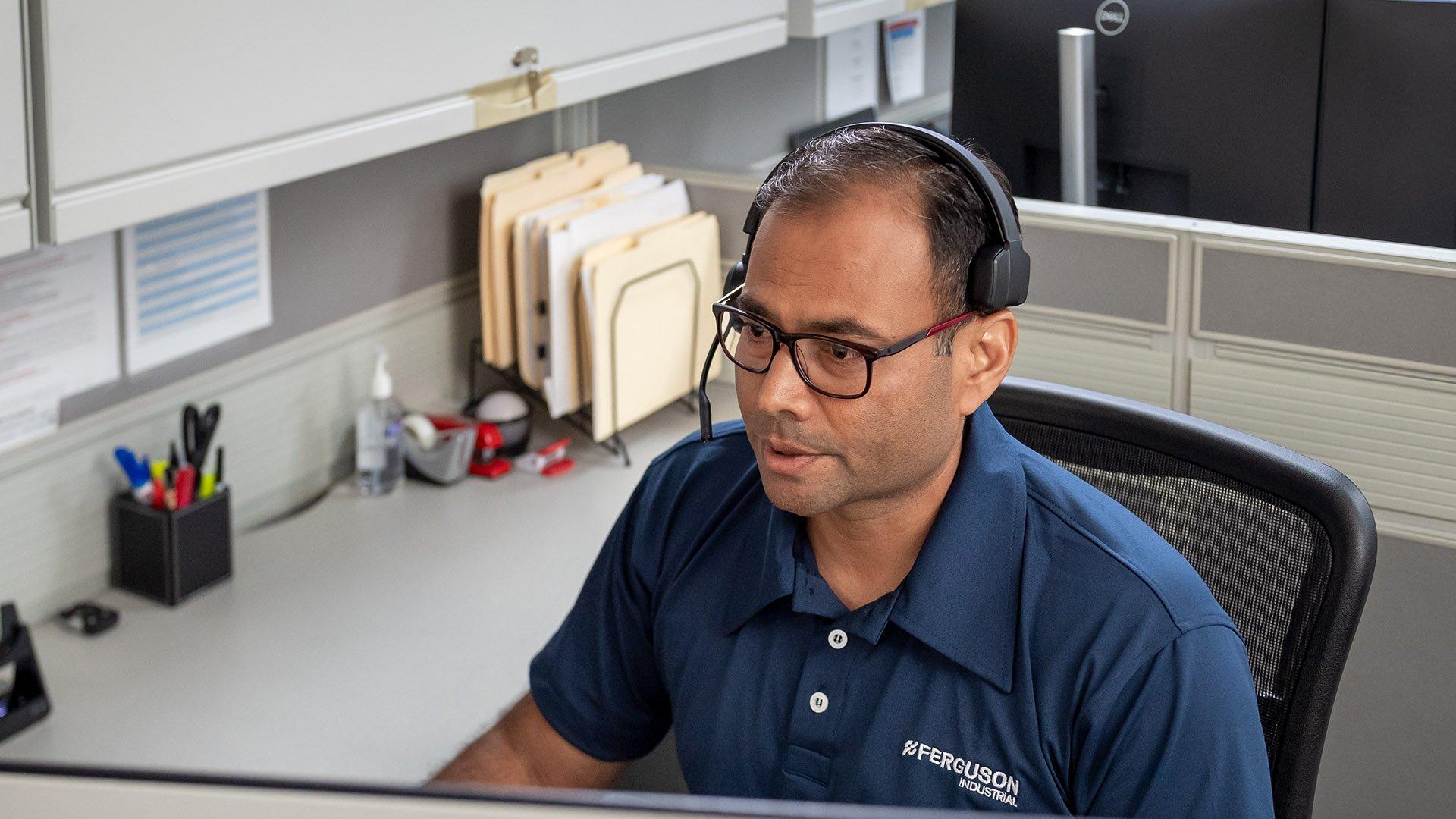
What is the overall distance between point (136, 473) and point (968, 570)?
3.37 ft

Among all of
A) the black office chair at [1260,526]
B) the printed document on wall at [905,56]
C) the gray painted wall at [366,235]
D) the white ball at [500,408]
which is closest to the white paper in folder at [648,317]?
the white ball at [500,408]

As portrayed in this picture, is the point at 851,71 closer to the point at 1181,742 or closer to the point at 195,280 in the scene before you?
the point at 195,280

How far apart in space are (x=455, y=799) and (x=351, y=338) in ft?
5.48

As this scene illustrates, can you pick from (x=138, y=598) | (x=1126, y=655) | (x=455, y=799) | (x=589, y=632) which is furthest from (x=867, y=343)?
→ (x=138, y=598)

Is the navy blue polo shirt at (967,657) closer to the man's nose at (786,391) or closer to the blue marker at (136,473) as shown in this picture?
the man's nose at (786,391)

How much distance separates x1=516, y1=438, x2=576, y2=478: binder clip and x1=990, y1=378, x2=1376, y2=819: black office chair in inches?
34.6

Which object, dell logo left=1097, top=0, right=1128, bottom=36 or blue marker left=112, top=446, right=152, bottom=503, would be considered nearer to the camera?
blue marker left=112, top=446, right=152, bottom=503

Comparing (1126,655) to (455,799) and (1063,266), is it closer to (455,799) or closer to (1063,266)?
(455,799)

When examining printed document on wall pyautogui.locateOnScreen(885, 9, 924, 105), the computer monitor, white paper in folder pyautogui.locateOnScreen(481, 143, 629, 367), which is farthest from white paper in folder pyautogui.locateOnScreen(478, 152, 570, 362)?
the computer monitor

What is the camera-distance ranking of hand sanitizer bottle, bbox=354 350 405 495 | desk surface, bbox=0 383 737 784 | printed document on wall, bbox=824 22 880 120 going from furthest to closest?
1. printed document on wall, bbox=824 22 880 120
2. hand sanitizer bottle, bbox=354 350 405 495
3. desk surface, bbox=0 383 737 784

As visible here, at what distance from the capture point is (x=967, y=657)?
93 cm

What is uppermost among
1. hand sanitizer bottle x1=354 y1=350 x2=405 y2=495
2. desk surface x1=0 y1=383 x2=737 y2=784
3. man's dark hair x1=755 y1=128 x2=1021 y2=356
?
man's dark hair x1=755 y1=128 x2=1021 y2=356

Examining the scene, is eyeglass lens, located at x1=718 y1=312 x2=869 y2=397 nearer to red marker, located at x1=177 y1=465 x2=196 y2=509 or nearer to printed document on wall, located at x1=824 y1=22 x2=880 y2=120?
red marker, located at x1=177 y1=465 x2=196 y2=509

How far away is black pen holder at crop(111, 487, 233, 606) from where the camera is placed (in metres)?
1.55
